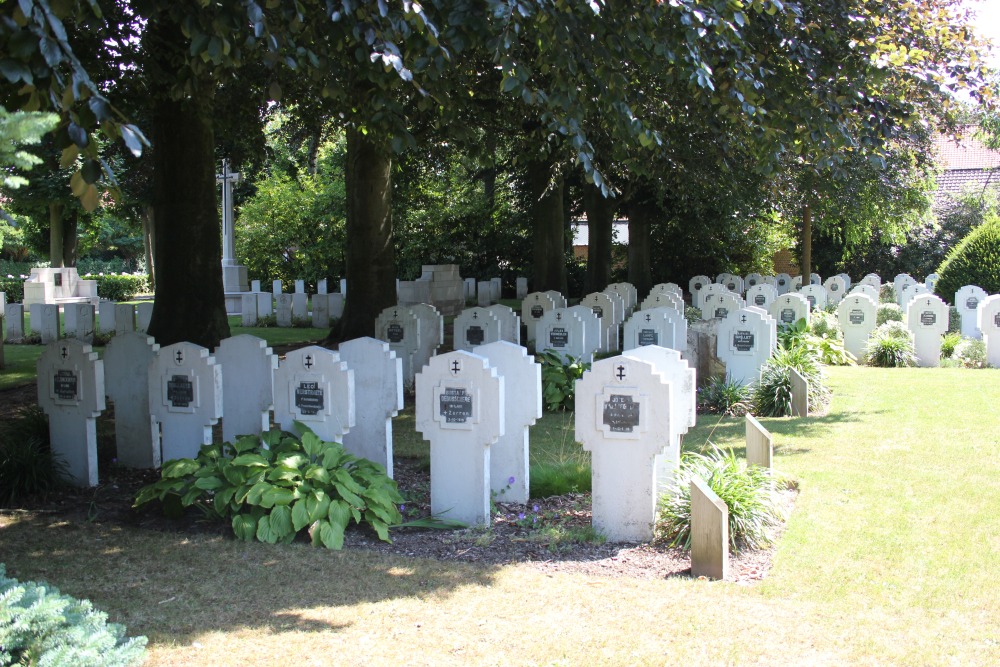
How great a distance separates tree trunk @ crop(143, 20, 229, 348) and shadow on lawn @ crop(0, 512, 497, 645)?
5540mm

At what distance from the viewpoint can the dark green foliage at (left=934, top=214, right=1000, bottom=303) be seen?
23.5 meters

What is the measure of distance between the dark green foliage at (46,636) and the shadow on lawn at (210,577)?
1115 millimetres

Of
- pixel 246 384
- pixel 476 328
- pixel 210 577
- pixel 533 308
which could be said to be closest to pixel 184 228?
pixel 476 328

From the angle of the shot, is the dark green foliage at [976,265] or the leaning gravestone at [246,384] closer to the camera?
the leaning gravestone at [246,384]

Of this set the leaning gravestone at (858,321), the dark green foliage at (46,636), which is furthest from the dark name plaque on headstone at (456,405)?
the leaning gravestone at (858,321)

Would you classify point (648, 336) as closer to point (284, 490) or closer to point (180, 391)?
point (180, 391)

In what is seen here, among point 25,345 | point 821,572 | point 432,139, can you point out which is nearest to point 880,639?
point 821,572

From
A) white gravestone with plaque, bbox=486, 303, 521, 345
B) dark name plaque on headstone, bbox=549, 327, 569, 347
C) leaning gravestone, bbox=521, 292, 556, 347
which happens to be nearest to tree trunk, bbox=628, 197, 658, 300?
leaning gravestone, bbox=521, 292, 556, 347

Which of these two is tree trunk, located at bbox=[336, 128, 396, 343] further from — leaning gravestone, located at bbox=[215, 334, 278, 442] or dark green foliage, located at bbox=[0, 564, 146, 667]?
dark green foliage, located at bbox=[0, 564, 146, 667]

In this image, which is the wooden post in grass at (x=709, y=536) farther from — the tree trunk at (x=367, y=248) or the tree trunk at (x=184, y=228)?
the tree trunk at (x=367, y=248)

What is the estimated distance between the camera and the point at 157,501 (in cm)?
741

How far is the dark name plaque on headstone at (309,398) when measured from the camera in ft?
25.1

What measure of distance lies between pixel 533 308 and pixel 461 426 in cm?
1018

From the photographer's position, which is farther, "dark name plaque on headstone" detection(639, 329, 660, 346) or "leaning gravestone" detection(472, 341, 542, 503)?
"dark name plaque on headstone" detection(639, 329, 660, 346)
